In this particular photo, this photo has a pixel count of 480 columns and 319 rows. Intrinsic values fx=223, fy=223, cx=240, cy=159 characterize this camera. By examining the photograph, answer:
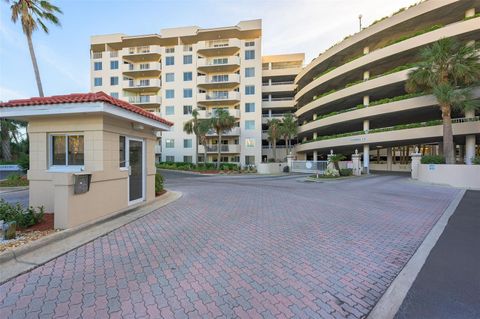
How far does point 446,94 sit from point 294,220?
1973cm

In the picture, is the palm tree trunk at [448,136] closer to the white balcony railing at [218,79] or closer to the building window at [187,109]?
the white balcony railing at [218,79]

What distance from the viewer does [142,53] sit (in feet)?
137

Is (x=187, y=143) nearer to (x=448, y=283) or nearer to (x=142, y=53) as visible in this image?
(x=142, y=53)

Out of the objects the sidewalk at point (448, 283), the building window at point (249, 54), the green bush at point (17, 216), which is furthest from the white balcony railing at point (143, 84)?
the sidewalk at point (448, 283)

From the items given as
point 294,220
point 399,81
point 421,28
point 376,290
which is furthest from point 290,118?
point 376,290

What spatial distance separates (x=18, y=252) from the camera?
423cm

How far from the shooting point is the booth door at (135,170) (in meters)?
8.39

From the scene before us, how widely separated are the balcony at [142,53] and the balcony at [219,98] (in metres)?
11.6

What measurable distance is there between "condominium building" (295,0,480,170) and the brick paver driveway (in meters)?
21.1

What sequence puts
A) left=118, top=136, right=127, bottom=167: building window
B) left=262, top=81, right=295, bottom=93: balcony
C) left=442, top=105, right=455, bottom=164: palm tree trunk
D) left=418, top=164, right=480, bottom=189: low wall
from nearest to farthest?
left=118, top=136, right=127, bottom=167: building window < left=418, top=164, right=480, bottom=189: low wall < left=442, top=105, right=455, bottom=164: palm tree trunk < left=262, top=81, right=295, bottom=93: balcony

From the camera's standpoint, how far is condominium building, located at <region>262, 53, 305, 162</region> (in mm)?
44719

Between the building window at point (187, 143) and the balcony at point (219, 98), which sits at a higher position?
the balcony at point (219, 98)

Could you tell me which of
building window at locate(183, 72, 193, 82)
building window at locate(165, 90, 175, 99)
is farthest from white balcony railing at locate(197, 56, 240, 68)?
building window at locate(165, 90, 175, 99)

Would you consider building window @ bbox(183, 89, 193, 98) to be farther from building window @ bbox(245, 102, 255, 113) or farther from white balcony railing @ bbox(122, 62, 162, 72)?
building window @ bbox(245, 102, 255, 113)
